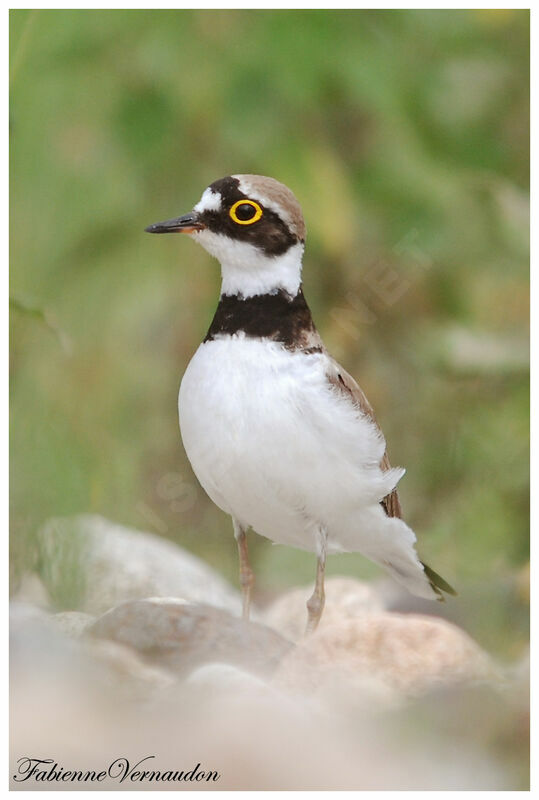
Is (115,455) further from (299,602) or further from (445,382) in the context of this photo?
(445,382)

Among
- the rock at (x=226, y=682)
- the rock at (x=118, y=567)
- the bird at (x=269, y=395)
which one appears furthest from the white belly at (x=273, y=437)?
the rock at (x=118, y=567)

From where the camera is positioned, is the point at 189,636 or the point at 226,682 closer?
the point at 226,682

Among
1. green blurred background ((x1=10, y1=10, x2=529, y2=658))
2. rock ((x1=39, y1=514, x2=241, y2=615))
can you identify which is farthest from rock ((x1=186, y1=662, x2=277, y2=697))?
green blurred background ((x1=10, y1=10, x2=529, y2=658))

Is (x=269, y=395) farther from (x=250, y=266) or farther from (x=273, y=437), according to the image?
(x=250, y=266)

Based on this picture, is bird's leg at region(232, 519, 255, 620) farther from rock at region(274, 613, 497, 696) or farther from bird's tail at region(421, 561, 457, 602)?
bird's tail at region(421, 561, 457, 602)

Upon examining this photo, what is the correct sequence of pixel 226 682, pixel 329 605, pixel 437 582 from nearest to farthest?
pixel 226 682 < pixel 437 582 < pixel 329 605

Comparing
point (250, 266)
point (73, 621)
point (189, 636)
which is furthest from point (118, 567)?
point (250, 266)
